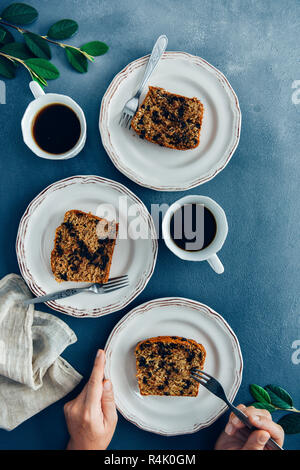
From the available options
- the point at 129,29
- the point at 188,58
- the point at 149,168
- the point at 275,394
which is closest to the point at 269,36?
the point at 188,58

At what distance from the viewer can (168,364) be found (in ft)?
4.03

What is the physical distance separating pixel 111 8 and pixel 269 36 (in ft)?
1.87

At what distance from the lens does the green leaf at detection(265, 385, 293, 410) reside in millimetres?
1311

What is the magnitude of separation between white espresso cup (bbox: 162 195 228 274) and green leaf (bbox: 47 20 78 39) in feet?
2.31

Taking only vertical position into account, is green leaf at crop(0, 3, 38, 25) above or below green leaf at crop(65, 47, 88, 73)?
above

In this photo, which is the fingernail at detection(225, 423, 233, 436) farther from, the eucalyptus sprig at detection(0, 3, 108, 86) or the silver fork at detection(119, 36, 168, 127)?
the eucalyptus sprig at detection(0, 3, 108, 86)

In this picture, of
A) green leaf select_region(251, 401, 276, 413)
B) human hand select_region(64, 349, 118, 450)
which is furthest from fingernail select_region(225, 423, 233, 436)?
human hand select_region(64, 349, 118, 450)

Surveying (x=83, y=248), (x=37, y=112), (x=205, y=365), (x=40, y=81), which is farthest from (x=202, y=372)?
(x=40, y=81)

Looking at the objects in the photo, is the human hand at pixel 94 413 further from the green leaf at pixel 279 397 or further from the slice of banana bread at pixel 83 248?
the green leaf at pixel 279 397

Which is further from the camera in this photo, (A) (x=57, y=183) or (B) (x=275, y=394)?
(B) (x=275, y=394)

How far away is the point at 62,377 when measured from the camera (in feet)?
4.13

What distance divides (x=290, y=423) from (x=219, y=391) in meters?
0.34
